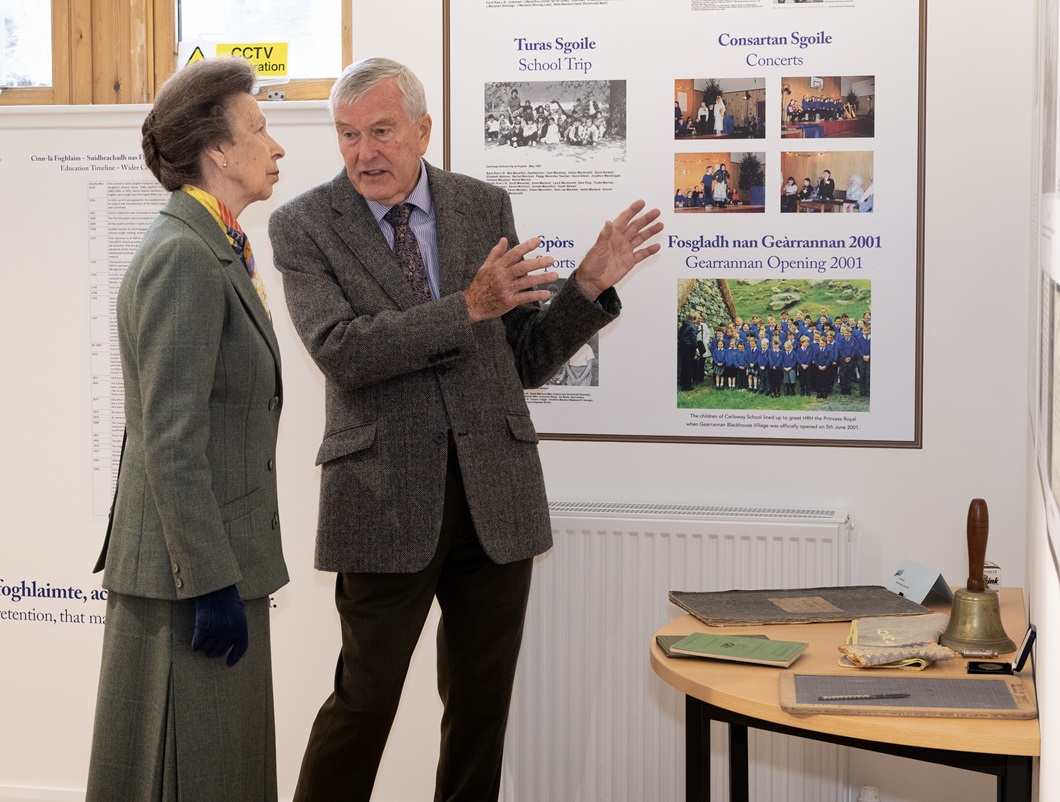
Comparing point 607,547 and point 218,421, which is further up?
point 218,421

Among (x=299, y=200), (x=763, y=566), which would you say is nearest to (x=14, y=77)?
(x=299, y=200)

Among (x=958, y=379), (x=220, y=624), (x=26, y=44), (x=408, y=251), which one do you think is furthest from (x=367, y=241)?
(x=26, y=44)

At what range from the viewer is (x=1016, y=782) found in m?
1.57

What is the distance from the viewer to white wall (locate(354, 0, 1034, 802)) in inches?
112

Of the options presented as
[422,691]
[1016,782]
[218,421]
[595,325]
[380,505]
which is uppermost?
[595,325]

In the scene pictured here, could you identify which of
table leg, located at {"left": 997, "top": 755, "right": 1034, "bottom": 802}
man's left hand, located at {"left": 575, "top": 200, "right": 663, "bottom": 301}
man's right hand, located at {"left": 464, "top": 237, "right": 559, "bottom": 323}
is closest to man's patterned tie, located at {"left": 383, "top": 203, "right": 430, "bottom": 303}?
man's right hand, located at {"left": 464, "top": 237, "right": 559, "bottom": 323}

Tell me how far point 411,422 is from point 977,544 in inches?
43.8

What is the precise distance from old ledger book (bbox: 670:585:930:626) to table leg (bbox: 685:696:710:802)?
238mm

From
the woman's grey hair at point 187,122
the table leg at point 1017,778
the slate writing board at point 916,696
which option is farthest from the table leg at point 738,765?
→ the woman's grey hair at point 187,122

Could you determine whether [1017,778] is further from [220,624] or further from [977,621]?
[220,624]

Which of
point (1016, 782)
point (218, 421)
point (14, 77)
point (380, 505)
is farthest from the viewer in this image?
point (14, 77)

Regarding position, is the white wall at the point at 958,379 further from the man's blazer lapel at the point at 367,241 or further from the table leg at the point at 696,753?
the table leg at the point at 696,753

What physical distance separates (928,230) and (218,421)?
1825 millimetres

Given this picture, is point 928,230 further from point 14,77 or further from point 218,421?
point 14,77
